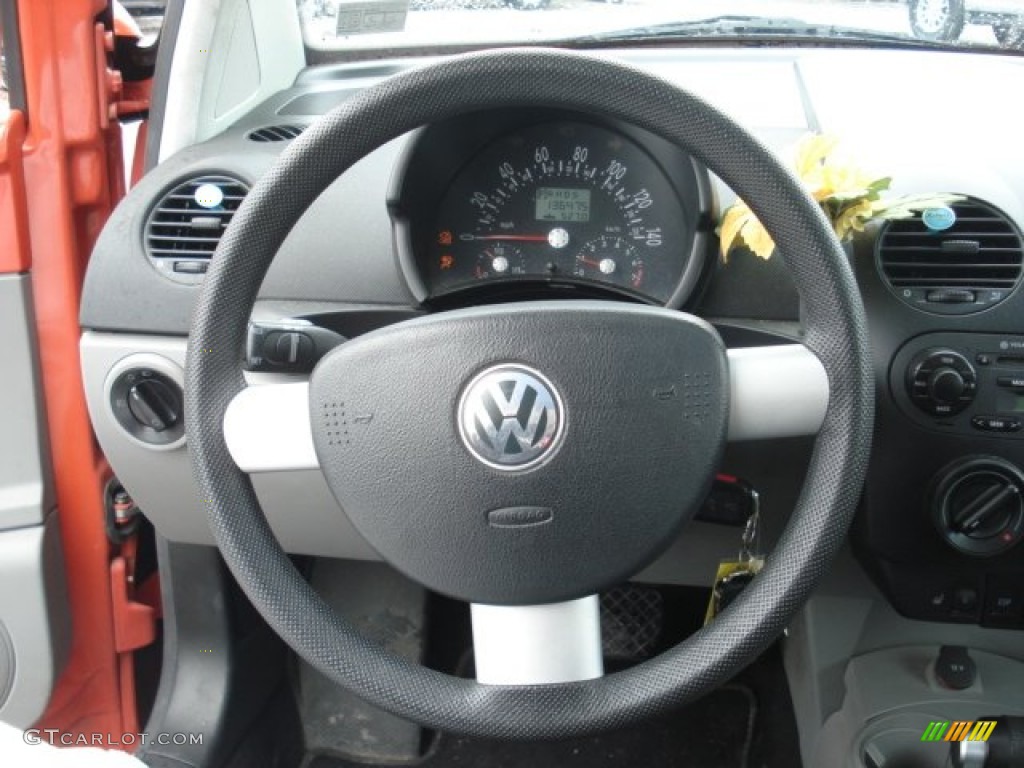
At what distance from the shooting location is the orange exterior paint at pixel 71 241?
4.90ft

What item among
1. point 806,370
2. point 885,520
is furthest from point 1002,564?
point 806,370

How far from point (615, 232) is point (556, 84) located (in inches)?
16.6

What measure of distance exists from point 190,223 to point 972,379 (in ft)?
3.09

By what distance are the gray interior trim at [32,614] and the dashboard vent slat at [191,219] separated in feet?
1.70

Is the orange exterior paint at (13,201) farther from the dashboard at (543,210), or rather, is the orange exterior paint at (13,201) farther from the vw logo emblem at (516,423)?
the vw logo emblem at (516,423)

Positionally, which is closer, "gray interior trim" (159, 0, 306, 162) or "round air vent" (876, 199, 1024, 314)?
"round air vent" (876, 199, 1024, 314)

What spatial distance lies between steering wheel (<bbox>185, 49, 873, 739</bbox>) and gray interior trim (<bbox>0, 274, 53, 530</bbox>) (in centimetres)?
73

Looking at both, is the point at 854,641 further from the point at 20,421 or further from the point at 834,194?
the point at 20,421

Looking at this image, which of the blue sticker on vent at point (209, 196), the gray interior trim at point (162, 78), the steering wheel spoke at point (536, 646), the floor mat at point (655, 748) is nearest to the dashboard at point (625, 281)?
the blue sticker on vent at point (209, 196)

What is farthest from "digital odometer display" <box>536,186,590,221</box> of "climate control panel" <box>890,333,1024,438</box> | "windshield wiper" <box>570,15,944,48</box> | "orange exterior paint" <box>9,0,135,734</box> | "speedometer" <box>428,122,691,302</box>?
"orange exterior paint" <box>9,0,135,734</box>

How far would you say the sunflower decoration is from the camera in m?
1.09

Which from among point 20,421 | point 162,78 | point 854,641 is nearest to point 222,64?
point 162,78

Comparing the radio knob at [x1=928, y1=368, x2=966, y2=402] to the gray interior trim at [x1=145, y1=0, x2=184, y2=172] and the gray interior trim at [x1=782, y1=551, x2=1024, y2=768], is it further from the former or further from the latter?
the gray interior trim at [x1=145, y1=0, x2=184, y2=172]

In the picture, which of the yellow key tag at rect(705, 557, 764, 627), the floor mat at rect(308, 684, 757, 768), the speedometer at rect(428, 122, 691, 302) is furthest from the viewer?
the floor mat at rect(308, 684, 757, 768)
